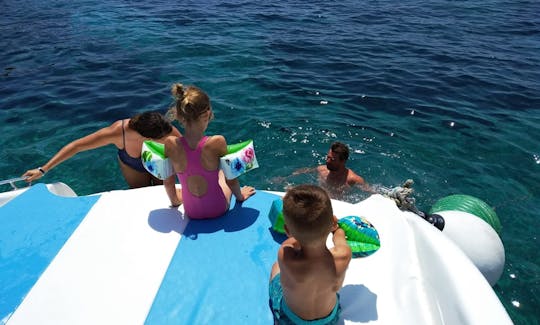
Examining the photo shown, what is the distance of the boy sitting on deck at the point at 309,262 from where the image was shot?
1.98 metres

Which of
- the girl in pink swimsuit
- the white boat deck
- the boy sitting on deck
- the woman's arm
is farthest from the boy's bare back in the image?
the woman's arm

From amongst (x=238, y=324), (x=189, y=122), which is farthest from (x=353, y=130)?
(x=238, y=324)

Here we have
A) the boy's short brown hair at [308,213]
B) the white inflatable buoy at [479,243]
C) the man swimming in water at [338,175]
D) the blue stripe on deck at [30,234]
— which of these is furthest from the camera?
the man swimming in water at [338,175]

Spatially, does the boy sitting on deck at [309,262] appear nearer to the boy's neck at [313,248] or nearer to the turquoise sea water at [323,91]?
the boy's neck at [313,248]

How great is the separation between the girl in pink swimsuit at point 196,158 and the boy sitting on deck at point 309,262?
3.78 ft

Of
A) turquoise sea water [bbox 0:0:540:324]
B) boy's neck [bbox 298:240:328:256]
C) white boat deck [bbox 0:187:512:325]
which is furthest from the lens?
turquoise sea water [bbox 0:0:540:324]

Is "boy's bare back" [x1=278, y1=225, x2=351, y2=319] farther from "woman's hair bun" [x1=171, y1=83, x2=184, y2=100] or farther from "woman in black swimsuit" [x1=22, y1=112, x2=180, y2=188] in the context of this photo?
"woman in black swimsuit" [x1=22, y1=112, x2=180, y2=188]

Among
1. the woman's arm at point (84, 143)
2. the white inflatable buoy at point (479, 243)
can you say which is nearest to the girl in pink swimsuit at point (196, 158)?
the woman's arm at point (84, 143)

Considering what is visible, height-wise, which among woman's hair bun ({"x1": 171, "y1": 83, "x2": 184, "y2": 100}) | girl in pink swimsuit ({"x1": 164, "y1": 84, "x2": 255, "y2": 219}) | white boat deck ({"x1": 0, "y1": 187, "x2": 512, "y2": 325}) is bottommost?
white boat deck ({"x1": 0, "y1": 187, "x2": 512, "y2": 325})

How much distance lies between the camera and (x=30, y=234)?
3307mm

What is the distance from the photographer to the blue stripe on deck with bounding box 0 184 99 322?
2814 mm

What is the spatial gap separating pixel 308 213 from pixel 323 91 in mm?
6957

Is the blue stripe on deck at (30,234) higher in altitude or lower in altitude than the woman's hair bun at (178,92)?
lower

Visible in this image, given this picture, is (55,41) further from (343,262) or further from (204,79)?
(343,262)
